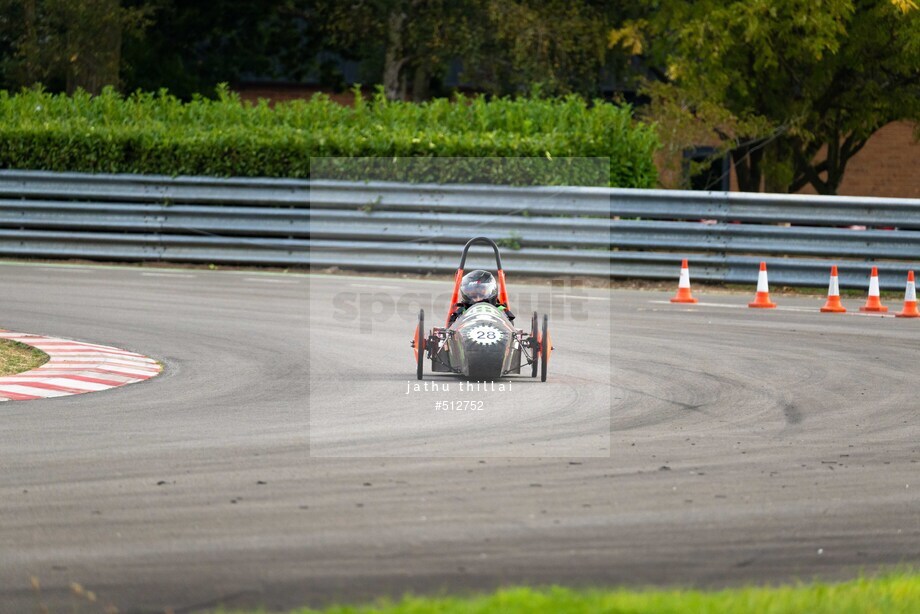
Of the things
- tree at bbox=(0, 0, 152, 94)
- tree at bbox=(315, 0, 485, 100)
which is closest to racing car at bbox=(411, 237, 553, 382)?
tree at bbox=(315, 0, 485, 100)

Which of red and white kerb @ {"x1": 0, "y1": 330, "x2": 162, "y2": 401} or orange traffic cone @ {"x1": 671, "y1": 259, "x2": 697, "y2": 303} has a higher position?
orange traffic cone @ {"x1": 671, "y1": 259, "x2": 697, "y2": 303}

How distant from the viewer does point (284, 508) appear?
267 inches

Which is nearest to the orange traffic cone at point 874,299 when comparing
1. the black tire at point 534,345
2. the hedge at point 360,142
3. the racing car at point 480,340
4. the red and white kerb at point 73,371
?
the hedge at point 360,142

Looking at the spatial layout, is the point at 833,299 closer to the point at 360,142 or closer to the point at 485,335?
the point at 485,335

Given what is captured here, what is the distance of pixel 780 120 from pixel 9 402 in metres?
22.2

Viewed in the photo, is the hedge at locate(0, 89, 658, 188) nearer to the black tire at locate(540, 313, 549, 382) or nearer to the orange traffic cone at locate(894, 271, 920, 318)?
the orange traffic cone at locate(894, 271, 920, 318)

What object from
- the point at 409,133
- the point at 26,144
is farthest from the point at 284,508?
the point at 26,144

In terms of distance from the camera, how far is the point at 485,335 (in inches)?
416

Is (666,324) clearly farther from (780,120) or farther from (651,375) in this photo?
(780,120)

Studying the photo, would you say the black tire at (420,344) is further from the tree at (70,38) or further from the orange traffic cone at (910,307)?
the tree at (70,38)

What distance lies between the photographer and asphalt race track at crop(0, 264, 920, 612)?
19.1ft

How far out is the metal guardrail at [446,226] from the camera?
1914 cm

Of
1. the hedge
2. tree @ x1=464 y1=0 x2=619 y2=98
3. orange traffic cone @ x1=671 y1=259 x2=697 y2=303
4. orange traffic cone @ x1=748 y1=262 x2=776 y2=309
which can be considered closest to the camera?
orange traffic cone @ x1=748 y1=262 x2=776 y2=309

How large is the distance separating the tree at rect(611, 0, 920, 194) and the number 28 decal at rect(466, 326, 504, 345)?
15.1 meters
